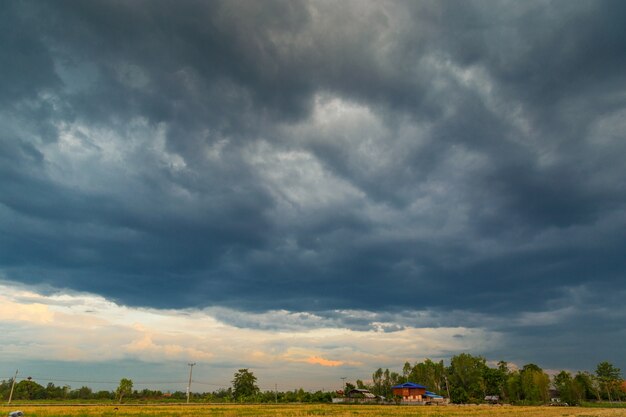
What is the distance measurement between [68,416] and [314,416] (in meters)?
34.0

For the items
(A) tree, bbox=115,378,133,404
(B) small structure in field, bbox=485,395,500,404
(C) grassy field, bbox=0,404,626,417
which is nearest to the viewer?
(C) grassy field, bbox=0,404,626,417

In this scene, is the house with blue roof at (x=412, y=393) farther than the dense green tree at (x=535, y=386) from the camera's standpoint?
No

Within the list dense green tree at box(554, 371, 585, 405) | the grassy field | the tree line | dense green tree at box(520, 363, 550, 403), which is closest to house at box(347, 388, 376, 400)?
the tree line

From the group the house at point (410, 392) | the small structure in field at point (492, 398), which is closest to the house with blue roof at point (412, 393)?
the house at point (410, 392)

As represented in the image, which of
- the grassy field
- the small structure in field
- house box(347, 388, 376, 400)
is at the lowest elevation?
the small structure in field

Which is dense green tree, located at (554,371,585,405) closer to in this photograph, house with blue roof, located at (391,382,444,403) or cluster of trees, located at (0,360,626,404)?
cluster of trees, located at (0,360,626,404)

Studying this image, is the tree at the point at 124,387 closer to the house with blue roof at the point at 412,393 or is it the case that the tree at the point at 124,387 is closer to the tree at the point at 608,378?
the house with blue roof at the point at 412,393

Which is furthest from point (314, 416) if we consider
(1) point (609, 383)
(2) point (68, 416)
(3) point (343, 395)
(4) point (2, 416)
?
(1) point (609, 383)

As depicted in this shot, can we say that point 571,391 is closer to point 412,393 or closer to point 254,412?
point 412,393

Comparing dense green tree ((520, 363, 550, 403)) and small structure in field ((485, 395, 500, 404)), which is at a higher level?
dense green tree ((520, 363, 550, 403))

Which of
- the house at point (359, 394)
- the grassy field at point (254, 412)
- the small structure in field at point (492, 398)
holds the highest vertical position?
the grassy field at point (254, 412)

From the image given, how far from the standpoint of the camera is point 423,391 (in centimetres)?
16662

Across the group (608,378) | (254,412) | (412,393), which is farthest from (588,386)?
(254,412)

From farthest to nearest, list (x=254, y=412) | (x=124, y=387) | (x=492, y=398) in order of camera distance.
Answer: (x=492, y=398) < (x=124, y=387) < (x=254, y=412)
